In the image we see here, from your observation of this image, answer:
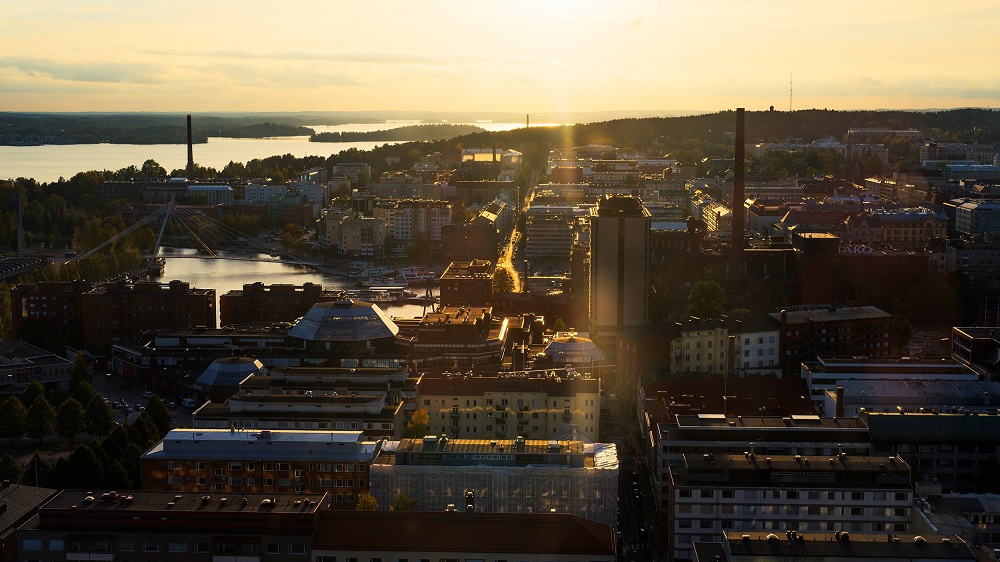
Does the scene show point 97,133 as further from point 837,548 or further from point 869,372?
point 837,548

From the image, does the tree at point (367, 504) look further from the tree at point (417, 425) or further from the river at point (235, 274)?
the river at point (235, 274)

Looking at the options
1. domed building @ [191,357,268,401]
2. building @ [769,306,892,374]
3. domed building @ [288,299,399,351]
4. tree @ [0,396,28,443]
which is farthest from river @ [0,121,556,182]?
building @ [769,306,892,374]

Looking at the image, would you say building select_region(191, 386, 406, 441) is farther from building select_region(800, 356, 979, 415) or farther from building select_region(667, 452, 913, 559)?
building select_region(800, 356, 979, 415)

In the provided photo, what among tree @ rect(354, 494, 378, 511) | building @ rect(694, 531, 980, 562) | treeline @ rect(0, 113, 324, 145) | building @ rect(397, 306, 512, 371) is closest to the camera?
building @ rect(694, 531, 980, 562)

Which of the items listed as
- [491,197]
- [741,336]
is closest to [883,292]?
[741,336]

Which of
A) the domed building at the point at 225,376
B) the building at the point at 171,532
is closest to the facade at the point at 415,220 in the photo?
the domed building at the point at 225,376

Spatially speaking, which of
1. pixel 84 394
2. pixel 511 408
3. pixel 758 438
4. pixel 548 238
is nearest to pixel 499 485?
pixel 758 438

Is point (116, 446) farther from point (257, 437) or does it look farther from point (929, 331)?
point (929, 331)
